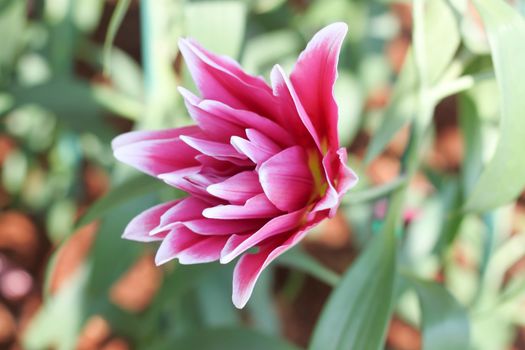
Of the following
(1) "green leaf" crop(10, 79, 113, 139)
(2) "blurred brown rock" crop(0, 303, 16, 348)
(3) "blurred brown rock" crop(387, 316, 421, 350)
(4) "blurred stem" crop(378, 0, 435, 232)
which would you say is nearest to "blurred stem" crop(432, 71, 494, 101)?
(4) "blurred stem" crop(378, 0, 435, 232)

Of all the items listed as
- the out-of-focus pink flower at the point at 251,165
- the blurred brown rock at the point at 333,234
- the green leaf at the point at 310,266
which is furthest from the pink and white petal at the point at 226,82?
the blurred brown rock at the point at 333,234

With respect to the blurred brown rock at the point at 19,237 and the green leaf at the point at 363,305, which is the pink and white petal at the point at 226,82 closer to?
the green leaf at the point at 363,305

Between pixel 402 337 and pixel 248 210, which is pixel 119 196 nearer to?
pixel 248 210

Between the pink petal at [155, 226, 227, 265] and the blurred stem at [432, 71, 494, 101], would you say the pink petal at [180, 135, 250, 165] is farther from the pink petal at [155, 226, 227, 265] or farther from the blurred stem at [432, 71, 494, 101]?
the blurred stem at [432, 71, 494, 101]

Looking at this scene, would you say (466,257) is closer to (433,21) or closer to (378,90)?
(378,90)

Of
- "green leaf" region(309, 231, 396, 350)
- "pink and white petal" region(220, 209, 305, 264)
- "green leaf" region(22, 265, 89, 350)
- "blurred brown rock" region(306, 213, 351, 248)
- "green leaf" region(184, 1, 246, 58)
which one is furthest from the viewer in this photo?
"blurred brown rock" region(306, 213, 351, 248)

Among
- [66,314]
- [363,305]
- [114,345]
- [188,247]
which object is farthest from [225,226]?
[114,345]

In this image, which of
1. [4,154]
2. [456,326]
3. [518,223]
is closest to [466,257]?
[518,223]
